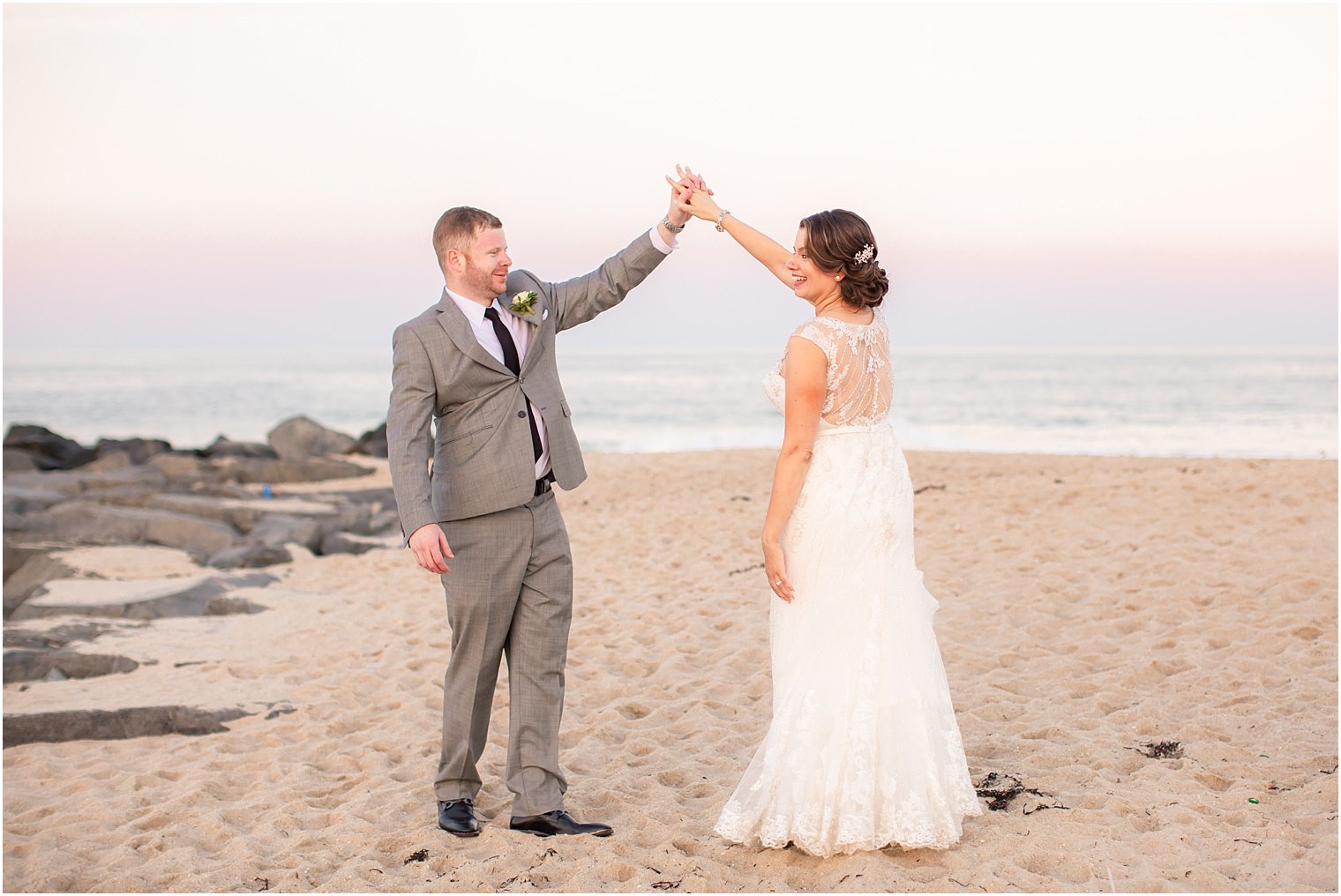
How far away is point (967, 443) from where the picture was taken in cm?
2736

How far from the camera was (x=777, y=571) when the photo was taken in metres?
3.63

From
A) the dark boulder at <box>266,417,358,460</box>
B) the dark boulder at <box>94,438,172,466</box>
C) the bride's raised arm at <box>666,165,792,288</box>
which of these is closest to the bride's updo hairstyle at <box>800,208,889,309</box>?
the bride's raised arm at <box>666,165,792,288</box>

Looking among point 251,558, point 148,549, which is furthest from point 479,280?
point 148,549

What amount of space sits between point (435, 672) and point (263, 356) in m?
94.2

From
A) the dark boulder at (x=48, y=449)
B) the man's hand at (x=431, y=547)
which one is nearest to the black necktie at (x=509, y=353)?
the man's hand at (x=431, y=547)

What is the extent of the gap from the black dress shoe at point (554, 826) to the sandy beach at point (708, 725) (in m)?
0.07

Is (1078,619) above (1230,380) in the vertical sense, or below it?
below

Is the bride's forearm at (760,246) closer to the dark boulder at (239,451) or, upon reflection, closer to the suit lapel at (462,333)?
the suit lapel at (462,333)

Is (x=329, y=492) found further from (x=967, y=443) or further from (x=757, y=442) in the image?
(x=967, y=443)

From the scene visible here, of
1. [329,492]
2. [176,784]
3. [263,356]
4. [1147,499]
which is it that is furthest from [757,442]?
[263,356]

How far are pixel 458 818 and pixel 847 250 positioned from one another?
2572mm

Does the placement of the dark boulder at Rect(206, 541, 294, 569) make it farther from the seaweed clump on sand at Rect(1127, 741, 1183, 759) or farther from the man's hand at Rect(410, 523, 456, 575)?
the seaweed clump on sand at Rect(1127, 741, 1183, 759)

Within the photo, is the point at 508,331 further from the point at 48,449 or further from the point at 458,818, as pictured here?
the point at 48,449

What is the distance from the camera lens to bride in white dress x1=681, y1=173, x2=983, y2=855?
11.7 feet
